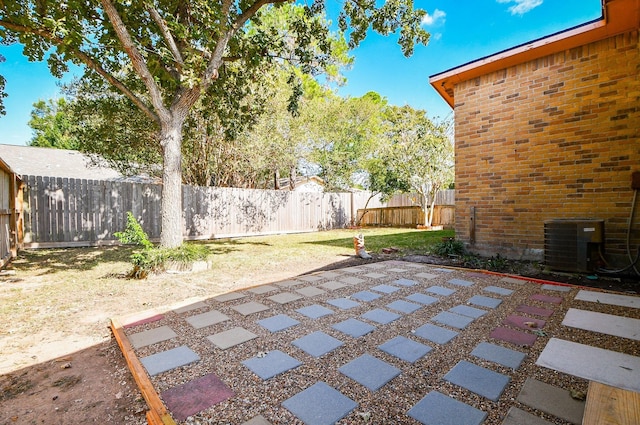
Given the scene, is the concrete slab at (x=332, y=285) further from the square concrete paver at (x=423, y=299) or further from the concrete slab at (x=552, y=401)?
the concrete slab at (x=552, y=401)

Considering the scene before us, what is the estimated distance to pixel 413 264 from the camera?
499 cm

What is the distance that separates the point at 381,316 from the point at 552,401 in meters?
1.34

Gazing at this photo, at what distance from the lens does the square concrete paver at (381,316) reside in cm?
253

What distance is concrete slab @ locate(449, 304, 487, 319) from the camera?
2654 millimetres

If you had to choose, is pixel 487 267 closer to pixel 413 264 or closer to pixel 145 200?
pixel 413 264

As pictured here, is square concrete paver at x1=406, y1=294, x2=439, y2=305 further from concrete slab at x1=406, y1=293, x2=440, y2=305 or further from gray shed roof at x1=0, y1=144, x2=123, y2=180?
gray shed roof at x1=0, y1=144, x2=123, y2=180

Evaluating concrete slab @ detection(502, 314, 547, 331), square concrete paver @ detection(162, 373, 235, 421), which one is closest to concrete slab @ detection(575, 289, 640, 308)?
concrete slab @ detection(502, 314, 547, 331)

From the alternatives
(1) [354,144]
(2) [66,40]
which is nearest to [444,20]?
(1) [354,144]

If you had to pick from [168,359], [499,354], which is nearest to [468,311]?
[499,354]

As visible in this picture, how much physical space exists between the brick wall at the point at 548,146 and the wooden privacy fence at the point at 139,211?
7713 millimetres

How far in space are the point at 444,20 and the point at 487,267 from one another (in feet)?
26.7

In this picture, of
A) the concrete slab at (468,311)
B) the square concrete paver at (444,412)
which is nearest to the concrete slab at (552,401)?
the square concrete paver at (444,412)

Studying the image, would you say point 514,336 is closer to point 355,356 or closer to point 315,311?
point 355,356

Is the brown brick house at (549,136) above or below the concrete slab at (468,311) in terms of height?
above
